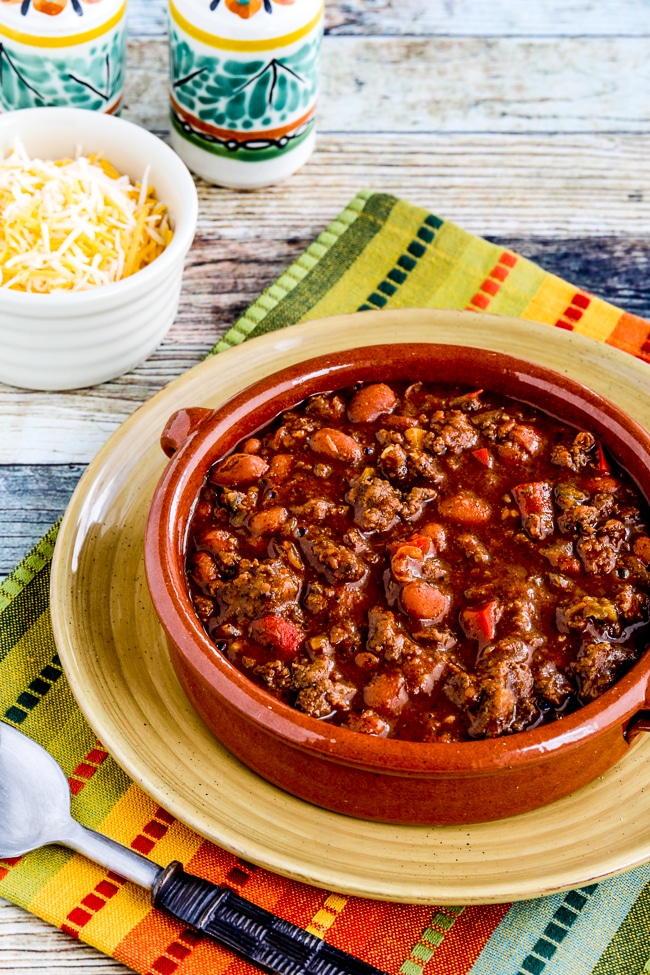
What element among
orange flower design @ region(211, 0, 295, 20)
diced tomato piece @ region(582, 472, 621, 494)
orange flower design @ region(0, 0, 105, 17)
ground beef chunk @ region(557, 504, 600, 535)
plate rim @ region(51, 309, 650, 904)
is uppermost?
orange flower design @ region(211, 0, 295, 20)

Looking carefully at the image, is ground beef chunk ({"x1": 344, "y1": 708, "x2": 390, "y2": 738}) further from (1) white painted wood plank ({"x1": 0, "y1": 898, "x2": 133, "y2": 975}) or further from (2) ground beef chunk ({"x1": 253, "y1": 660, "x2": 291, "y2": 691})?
(1) white painted wood plank ({"x1": 0, "y1": 898, "x2": 133, "y2": 975})

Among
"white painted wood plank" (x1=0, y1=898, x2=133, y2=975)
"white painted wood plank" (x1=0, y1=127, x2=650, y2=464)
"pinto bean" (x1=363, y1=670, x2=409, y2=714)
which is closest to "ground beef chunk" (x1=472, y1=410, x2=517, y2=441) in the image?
"pinto bean" (x1=363, y1=670, x2=409, y2=714)

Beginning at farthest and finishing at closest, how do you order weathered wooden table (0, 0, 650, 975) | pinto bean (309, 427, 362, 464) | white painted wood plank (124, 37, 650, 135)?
white painted wood plank (124, 37, 650, 135) < weathered wooden table (0, 0, 650, 975) < pinto bean (309, 427, 362, 464)

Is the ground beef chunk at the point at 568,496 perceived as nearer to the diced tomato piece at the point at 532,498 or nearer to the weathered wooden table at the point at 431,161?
the diced tomato piece at the point at 532,498

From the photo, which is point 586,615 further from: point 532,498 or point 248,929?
point 248,929

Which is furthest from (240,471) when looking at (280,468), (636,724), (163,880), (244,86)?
(244,86)

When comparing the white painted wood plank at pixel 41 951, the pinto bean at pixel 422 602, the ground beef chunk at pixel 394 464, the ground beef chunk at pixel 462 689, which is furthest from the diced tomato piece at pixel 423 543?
the white painted wood plank at pixel 41 951
